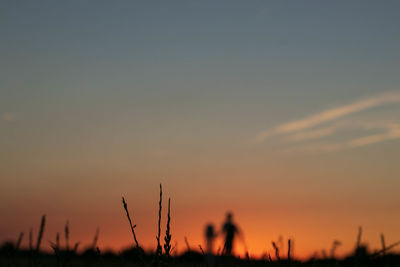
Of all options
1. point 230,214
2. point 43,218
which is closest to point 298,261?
point 43,218

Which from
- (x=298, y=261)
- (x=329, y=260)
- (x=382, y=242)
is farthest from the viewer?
(x=329, y=260)

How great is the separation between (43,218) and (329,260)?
8.76ft

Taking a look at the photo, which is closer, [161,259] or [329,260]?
[161,259]

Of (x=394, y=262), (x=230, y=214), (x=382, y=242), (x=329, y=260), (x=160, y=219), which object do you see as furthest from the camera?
(x=230, y=214)

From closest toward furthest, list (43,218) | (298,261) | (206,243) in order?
1. (43,218)
2. (206,243)
3. (298,261)

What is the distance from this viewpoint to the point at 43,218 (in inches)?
94.0

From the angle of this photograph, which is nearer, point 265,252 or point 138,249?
point 138,249

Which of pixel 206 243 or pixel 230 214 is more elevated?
pixel 230 214

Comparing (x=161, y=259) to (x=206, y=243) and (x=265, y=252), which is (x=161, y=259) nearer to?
(x=206, y=243)

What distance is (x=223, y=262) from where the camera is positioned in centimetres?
337

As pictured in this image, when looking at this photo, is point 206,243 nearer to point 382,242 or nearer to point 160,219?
point 160,219

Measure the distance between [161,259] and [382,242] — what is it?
118 centimetres

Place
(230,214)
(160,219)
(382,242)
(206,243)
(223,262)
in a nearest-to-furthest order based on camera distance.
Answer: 1. (160,219)
2. (382,242)
3. (206,243)
4. (223,262)
5. (230,214)

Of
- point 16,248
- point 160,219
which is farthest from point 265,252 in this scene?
point 16,248
